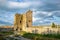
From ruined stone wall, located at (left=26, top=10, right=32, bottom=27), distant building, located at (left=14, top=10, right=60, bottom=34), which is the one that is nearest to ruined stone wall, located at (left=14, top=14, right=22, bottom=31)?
distant building, located at (left=14, top=10, right=60, bottom=34)

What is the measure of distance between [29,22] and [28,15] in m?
2.08

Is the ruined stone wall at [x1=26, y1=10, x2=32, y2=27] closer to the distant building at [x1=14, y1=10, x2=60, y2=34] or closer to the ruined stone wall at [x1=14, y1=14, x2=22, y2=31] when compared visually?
the distant building at [x1=14, y1=10, x2=60, y2=34]

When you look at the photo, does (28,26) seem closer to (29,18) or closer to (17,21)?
(29,18)

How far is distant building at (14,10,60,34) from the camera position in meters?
32.4

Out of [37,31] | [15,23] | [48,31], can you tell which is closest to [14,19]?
[15,23]

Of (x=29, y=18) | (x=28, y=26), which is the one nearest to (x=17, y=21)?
(x=28, y=26)

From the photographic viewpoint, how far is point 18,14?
189 ft

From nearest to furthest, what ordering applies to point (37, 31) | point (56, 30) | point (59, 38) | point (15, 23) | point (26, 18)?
1. point (59, 38)
2. point (56, 30)
3. point (37, 31)
4. point (26, 18)
5. point (15, 23)

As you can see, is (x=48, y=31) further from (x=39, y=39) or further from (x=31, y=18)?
(x=31, y=18)

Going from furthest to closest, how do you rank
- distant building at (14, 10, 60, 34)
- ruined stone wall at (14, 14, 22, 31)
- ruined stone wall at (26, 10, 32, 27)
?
ruined stone wall at (14, 14, 22, 31), ruined stone wall at (26, 10, 32, 27), distant building at (14, 10, 60, 34)

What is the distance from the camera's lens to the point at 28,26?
49344 mm

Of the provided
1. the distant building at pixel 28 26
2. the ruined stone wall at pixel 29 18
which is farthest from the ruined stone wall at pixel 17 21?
the ruined stone wall at pixel 29 18

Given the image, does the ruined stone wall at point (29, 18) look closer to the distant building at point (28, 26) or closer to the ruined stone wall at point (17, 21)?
the distant building at point (28, 26)

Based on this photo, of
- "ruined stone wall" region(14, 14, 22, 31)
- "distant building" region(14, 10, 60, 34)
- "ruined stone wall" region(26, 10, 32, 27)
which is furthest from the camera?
"ruined stone wall" region(14, 14, 22, 31)
